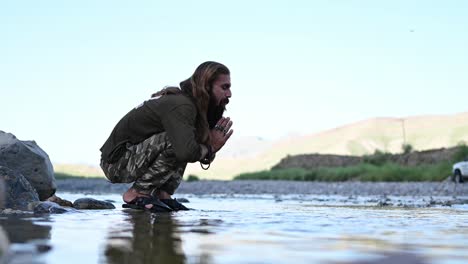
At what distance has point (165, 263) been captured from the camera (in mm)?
2445

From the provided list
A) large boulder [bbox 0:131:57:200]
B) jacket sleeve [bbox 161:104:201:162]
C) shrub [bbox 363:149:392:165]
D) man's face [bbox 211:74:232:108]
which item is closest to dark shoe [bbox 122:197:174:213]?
jacket sleeve [bbox 161:104:201:162]

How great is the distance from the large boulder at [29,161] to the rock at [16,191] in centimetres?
100

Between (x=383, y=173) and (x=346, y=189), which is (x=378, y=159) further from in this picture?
(x=346, y=189)

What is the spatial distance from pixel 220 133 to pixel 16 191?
1632 mm

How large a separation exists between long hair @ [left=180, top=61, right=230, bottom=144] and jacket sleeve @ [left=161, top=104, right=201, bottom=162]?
0.14m

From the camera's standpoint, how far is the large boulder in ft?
24.0

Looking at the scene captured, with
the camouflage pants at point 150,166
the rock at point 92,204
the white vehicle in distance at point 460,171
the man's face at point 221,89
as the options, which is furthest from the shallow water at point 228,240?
the white vehicle in distance at point 460,171

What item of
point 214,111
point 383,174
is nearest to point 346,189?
point 383,174

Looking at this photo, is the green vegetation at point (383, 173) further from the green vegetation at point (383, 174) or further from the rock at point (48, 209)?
the rock at point (48, 209)

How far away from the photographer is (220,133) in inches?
235

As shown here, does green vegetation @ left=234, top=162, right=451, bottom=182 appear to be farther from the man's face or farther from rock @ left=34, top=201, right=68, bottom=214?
rock @ left=34, top=201, right=68, bottom=214

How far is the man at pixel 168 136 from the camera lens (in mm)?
5750

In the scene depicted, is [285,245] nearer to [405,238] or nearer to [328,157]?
[405,238]

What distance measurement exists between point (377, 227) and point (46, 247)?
2.02 meters
